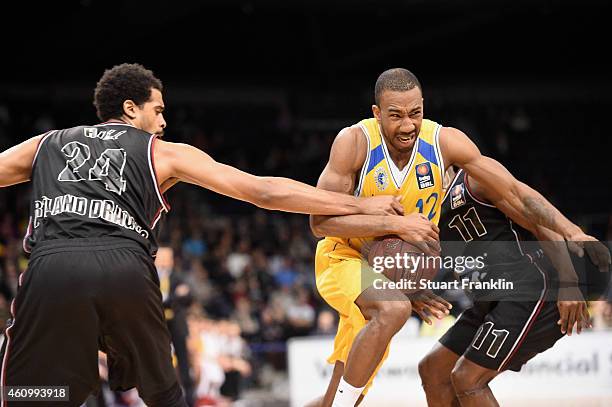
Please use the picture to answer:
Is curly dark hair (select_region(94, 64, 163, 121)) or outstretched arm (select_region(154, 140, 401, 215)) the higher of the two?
curly dark hair (select_region(94, 64, 163, 121))

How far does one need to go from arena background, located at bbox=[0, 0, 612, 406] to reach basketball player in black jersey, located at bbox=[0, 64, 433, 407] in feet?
31.2

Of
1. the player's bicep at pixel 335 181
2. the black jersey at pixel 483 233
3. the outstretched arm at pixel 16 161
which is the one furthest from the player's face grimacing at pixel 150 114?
the black jersey at pixel 483 233

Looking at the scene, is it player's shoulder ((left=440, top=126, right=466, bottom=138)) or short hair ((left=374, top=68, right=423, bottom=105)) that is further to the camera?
player's shoulder ((left=440, top=126, right=466, bottom=138))

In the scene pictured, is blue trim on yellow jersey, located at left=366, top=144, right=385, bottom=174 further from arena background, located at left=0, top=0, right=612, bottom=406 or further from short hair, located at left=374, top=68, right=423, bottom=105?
arena background, located at left=0, top=0, right=612, bottom=406

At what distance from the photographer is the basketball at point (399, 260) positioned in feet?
14.1

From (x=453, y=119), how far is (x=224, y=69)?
565cm

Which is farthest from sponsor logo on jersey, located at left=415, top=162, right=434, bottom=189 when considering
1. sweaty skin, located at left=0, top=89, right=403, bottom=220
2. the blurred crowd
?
the blurred crowd

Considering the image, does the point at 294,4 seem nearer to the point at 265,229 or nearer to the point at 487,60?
the point at 265,229

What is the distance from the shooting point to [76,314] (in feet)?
12.1

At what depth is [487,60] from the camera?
21078mm

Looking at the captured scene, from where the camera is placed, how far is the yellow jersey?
14.9 ft

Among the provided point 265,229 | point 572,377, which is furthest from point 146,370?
point 265,229
